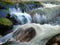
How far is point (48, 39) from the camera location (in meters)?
1.31

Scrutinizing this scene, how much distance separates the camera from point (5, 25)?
1.38 meters

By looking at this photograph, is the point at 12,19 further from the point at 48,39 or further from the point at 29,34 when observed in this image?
the point at 48,39

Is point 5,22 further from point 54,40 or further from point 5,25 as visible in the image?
point 54,40


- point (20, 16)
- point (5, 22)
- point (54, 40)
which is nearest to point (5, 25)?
point (5, 22)

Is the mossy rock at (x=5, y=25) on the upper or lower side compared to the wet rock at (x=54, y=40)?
upper

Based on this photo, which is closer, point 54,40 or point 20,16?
point 54,40

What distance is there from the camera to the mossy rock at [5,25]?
4.54 ft

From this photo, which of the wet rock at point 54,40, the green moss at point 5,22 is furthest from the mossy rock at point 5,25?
the wet rock at point 54,40

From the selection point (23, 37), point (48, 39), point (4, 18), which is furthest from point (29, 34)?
point (4, 18)

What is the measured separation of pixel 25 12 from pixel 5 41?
1.03ft

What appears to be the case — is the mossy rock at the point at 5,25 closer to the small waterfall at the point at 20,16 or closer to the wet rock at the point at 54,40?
the small waterfall at the point at 20,16

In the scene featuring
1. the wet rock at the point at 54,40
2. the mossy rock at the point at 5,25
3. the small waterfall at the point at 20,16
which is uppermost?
the small waterfall at the point at 20,16

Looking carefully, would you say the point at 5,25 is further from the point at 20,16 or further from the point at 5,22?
the point at 20,16

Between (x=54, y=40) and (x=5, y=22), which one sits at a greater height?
(x=5, y=22)
